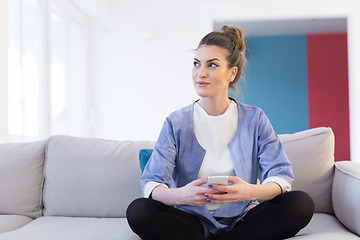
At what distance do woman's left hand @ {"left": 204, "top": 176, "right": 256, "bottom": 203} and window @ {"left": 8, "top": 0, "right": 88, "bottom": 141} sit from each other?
7.48 ft

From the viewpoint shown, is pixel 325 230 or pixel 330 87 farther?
pixel 330 87

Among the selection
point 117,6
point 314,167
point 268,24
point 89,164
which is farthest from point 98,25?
point 314,167

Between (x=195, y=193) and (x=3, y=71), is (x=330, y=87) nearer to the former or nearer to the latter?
(x=3, y=71)

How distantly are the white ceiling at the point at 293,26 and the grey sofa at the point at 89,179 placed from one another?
421 centimetres

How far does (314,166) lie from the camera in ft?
6.57

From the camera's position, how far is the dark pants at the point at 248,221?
5.01 feet

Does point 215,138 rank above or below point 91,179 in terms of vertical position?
above

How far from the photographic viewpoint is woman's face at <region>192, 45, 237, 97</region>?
5.84ft

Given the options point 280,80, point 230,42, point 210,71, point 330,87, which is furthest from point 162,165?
point 330,87

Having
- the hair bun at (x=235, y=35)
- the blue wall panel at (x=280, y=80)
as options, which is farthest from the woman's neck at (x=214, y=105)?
the blue wall panel at (x=280, y=80)

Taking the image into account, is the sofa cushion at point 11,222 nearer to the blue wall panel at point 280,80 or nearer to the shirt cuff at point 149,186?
the shirt cuff at point 149,186

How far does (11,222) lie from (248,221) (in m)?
1.06

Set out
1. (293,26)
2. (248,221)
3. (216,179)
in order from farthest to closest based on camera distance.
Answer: (293,26) → (248,221) → (216,179)

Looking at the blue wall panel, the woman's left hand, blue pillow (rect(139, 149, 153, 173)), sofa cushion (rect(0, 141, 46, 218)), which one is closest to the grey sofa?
sofa cushion (rect(0, 141, 46, 218))
